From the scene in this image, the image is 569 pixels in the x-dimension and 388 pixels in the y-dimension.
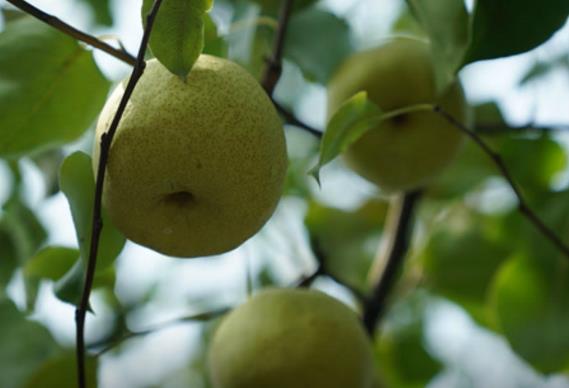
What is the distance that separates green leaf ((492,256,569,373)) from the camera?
1333 mm

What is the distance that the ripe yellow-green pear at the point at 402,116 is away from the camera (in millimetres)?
1253

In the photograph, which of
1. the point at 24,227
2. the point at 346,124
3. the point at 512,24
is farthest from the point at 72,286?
the point at 512,24

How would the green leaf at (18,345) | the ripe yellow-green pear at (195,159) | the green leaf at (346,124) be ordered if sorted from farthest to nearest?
1. the green leaf at (18,345)
2. the green leaf at (346,124)
3. the ripe yellow-green pear at (195,159)

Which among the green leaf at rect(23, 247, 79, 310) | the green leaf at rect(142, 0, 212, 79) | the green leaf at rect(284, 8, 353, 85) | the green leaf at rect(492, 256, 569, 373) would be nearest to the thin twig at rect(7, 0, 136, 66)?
the green leaf at rect(142, 0, 212, 79)

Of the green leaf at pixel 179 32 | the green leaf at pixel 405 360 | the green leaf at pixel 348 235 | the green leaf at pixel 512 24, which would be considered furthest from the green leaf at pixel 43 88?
the green leaf at pixel 405 360

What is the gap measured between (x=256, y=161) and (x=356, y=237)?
110cm

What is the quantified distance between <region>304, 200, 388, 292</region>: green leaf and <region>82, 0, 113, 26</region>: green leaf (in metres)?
0.57

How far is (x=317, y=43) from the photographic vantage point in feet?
4.48

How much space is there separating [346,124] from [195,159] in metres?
0.24

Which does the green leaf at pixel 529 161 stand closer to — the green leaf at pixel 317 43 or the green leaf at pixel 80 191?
the green leaf at pixel 317 43

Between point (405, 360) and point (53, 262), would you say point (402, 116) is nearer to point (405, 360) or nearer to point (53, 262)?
point (53, 262)

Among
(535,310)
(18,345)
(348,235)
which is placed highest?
(18,345)

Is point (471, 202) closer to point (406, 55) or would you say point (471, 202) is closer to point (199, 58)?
point (406, 55)

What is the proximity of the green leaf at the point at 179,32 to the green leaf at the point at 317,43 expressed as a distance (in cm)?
50
